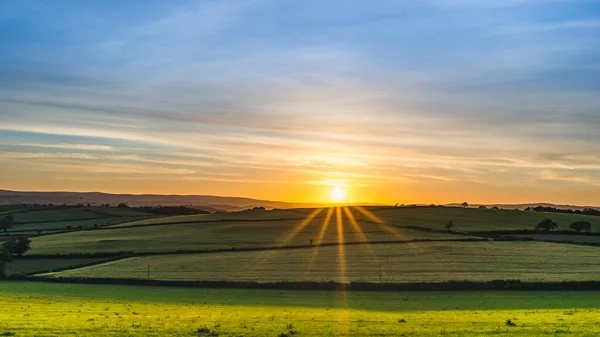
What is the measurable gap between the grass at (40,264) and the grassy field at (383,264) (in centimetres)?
566

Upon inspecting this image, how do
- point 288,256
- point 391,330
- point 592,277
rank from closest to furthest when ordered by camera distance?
point 391,330, point 592,277, point 288,256

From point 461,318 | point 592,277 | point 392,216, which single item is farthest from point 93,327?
point 392,216

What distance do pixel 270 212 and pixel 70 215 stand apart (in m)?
57.8

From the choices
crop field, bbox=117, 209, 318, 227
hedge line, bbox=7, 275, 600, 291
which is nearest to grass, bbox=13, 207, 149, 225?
crop field, bbox=117, 209, 318, 227

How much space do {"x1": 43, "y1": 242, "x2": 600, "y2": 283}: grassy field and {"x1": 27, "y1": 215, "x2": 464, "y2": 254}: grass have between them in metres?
11.2

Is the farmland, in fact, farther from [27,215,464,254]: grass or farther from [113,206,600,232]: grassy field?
[113,206,600,232]: grassy field

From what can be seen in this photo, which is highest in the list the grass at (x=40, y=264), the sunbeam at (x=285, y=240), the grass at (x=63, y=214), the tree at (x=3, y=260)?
the grass at (x=63, y=214)

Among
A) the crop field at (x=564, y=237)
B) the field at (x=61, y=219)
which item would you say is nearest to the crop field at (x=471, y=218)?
the crop field at (x=564, y=237)

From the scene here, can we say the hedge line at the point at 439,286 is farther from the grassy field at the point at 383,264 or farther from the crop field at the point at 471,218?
the crop field at the point at 471,218

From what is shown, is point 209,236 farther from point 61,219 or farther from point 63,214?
point 63,214

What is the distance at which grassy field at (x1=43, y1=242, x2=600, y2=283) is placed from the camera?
62656mm

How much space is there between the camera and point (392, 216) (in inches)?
6078

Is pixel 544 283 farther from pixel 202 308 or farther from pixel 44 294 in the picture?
pixel 44 294

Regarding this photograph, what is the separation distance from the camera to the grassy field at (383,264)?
206ft
